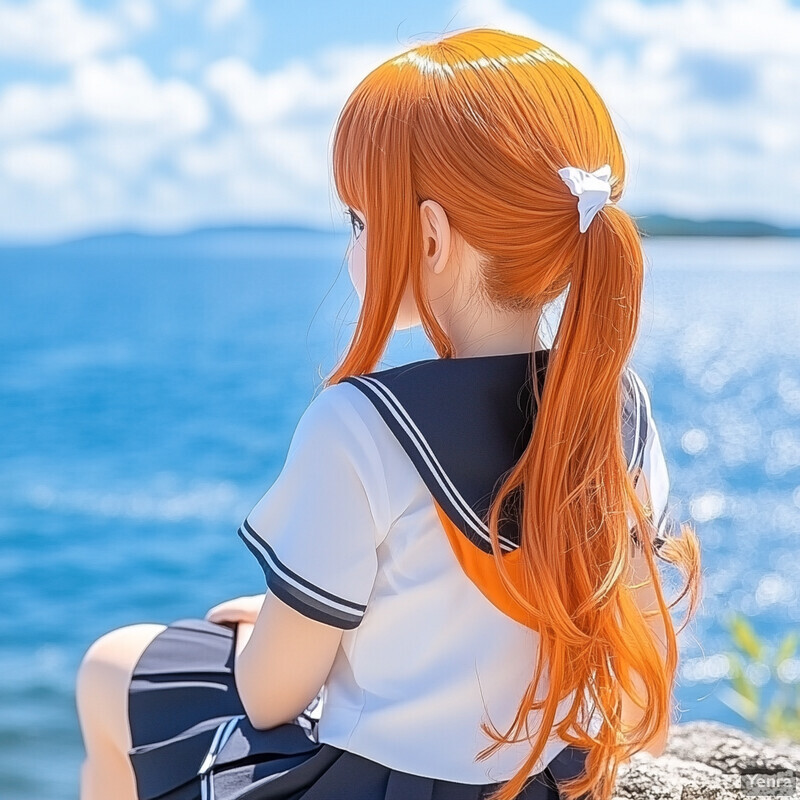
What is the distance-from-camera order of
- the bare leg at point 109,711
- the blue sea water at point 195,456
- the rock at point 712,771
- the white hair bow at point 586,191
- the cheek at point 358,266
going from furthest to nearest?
the blue sea water at point 195,456
the rock at point 712,771
the bare leg at point 109,711
the cheek at point 358,266
the white hair bow at point 586,191

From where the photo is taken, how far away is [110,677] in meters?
1.27

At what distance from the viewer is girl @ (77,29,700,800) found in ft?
3.35

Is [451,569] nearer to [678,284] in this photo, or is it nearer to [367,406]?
[367,406]

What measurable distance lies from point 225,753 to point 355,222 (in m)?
0.59

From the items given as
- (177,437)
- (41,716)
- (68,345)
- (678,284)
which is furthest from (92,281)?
(41,716)

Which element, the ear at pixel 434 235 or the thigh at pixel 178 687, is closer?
the ear at pixel 434 235

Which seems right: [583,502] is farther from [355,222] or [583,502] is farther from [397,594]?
[355,222]

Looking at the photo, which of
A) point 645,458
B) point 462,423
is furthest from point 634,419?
point 462,423

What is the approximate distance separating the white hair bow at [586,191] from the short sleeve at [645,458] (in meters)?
0.26

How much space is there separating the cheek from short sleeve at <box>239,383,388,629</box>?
0.57 feet

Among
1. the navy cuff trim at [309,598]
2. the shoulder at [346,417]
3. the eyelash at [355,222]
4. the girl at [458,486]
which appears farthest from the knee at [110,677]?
the eyelash at [355,222]

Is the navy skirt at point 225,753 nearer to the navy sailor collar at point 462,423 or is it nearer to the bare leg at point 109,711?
the bare leg at point 109,711

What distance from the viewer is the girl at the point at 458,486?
1.02 m

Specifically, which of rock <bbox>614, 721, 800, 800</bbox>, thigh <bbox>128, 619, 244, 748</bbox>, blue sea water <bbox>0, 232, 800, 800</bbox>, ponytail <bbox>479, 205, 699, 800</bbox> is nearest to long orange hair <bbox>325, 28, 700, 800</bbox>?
ponytail <bbox>479, 205, 699, 800</bbox>
